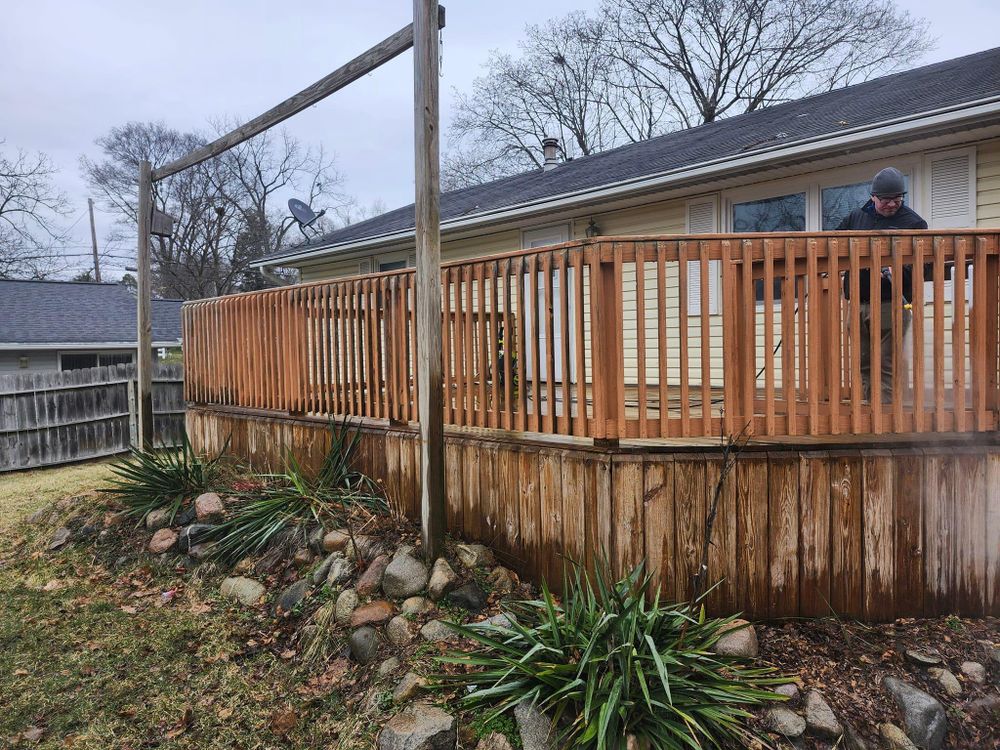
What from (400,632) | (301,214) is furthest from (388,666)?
(301,214)

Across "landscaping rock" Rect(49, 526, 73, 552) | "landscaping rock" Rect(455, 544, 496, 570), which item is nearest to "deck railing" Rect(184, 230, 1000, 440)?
"landscaping rock" Rect(455, 544, 496, 570)

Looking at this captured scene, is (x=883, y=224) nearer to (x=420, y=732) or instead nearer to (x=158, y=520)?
(x=420, y=732)

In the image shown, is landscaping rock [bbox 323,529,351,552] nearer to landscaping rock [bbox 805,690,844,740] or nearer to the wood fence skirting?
the wood fence skirting

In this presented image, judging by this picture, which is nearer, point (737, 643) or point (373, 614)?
point (737, 643)

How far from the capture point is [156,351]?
2086 centimetres

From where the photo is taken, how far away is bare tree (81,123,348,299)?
25766 millimetres

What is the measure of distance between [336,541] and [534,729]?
6.16 feet

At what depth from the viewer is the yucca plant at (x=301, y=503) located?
422 cm

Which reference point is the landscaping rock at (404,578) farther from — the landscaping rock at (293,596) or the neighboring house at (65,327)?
the neighboring house at (65,327)

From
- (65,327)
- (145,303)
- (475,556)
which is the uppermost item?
(65,327)

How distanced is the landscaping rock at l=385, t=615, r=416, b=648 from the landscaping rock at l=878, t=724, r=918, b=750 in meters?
2.11

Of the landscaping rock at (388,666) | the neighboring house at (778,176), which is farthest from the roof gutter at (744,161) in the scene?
the landscaping rock at (388,666)

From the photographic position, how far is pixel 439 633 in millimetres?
3137

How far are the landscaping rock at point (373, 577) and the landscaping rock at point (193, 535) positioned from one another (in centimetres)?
150
